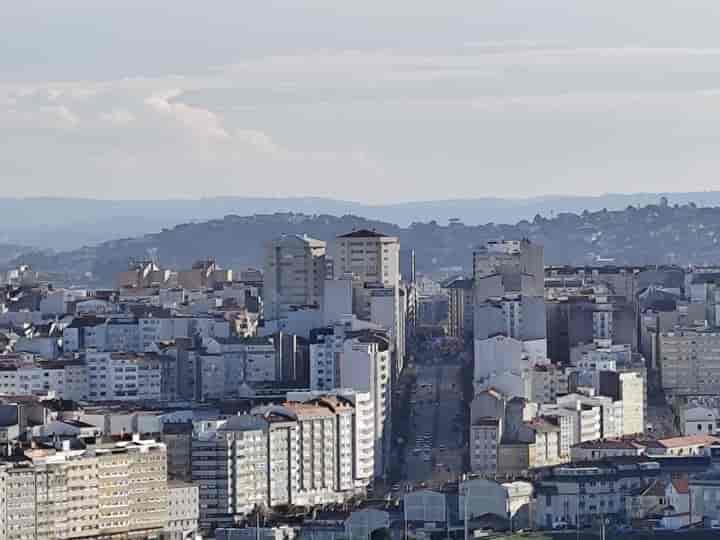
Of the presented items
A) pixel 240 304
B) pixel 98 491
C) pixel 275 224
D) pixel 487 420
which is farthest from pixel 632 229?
pixel 98 491

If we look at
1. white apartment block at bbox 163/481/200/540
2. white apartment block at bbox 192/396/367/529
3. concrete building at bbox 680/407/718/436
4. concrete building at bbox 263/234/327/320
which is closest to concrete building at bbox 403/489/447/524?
white apartment block at bbox 192/396/367/529

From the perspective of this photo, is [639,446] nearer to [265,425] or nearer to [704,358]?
[265,425]

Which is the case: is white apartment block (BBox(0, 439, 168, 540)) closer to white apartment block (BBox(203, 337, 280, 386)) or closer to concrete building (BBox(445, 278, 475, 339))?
white apartment block (BBox(203, 337, 280, 386))

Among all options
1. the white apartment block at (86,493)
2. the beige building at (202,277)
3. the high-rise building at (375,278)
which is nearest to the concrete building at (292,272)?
the high-rise building at (375,278)

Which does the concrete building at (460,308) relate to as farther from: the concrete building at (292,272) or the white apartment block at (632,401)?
the white apartment block at (632,401)

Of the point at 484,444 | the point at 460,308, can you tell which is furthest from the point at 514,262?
the point at 484,444

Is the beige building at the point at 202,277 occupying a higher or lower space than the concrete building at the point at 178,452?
higher

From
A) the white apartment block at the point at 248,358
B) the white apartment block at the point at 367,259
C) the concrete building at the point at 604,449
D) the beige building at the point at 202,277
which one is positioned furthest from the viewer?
the beige building at the point at 202,277

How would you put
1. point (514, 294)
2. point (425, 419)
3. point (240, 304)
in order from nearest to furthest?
point (425, 419) → point (514, 294) → point (240, 304)
